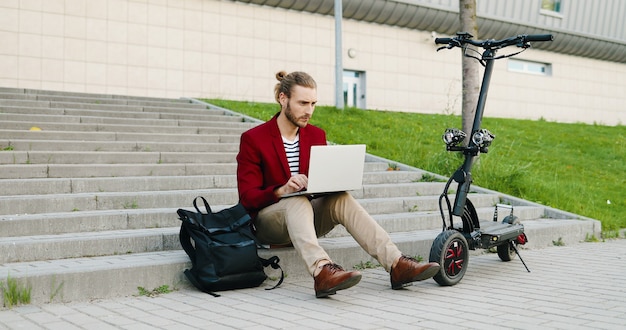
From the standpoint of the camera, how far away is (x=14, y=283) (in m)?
4.34

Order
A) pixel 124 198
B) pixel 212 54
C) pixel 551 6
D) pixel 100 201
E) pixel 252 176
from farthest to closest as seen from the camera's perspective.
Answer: pixel 551 6 → pixel 212 54 → pixel 124 198 → pixel 100 201 → pixel 252 176

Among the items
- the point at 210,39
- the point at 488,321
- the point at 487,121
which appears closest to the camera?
the point at 488,321

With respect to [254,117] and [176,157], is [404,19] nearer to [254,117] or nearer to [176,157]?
[254,117]

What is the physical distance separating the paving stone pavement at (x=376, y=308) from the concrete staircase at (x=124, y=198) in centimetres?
22

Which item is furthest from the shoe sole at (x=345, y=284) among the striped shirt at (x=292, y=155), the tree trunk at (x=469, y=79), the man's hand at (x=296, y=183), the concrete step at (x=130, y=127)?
the tree trunk at (x=469, y=79)

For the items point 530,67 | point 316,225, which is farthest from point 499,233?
point 530,67

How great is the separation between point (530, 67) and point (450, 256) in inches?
818

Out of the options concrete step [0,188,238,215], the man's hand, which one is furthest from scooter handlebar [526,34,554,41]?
concrete step [0,188,238,215]

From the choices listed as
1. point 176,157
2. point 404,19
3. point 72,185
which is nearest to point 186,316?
point 72,185

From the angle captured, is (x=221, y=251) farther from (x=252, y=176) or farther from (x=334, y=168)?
(x=334, y=168)

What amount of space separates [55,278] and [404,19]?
57.5 feet

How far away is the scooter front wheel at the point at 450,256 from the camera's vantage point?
204 inches

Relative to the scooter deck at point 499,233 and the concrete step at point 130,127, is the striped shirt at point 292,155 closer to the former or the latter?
the scooter deck at point 499,233

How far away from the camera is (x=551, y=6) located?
24750 millimetres
